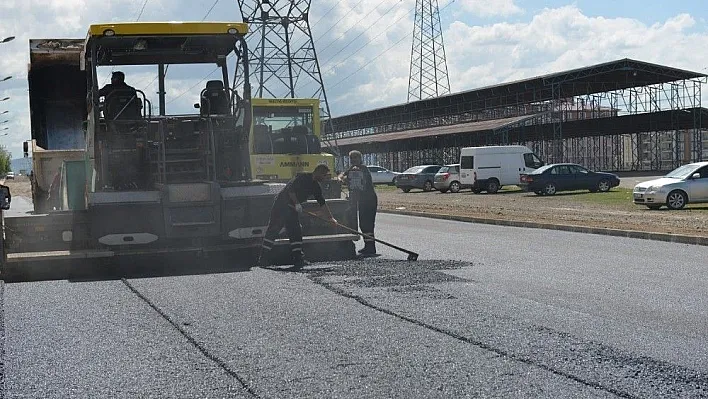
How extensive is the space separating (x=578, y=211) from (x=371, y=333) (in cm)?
2179

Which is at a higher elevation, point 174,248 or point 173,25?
point 173,25

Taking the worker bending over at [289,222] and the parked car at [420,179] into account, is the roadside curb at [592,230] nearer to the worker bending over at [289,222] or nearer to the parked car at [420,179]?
the worker bending over at [289,222]

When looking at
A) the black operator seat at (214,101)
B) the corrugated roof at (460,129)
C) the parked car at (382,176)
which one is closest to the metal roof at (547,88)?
the corrugated roof at (460,129)

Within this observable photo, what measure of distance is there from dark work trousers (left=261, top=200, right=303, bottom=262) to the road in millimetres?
449

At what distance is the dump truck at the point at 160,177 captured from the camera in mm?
13438

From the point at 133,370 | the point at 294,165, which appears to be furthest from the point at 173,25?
the point at 294,165

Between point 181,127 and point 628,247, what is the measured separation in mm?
8310

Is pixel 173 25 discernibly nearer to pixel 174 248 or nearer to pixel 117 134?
pixel 117 134

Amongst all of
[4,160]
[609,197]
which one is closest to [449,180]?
[609,197]

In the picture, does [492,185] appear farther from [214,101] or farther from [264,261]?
[214,101]

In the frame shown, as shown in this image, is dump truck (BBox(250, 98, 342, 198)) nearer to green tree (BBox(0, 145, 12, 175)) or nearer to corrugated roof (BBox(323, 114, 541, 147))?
corrugated roof (BBox(323, 114, 541, 147))

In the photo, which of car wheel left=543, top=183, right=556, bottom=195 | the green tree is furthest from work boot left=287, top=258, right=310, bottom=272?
the green tree

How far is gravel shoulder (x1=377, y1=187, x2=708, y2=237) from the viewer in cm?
2206

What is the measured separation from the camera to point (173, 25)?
14.1 m
